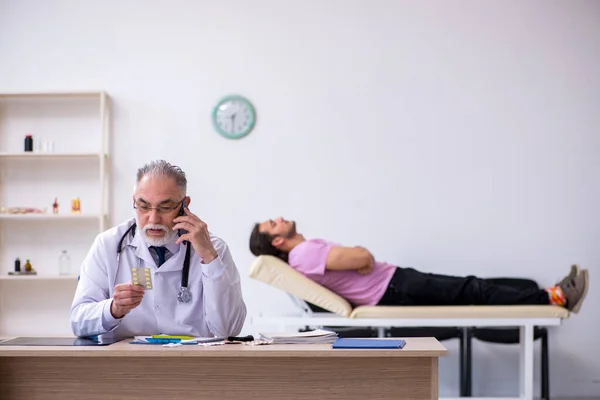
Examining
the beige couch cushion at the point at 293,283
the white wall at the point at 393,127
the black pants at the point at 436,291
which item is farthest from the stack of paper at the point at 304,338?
the white wall at the point at 393,127

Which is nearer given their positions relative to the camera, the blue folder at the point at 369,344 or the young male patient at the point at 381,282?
the blue folder at the point at 369,344

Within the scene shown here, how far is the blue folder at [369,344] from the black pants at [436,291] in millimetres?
2224

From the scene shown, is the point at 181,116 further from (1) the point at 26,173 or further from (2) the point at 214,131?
(1) the point at 26,173

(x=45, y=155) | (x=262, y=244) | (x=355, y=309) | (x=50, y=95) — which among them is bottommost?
(x=355, y=309)

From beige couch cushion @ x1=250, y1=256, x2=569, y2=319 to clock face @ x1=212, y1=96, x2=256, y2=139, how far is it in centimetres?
137

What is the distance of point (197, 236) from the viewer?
256cm

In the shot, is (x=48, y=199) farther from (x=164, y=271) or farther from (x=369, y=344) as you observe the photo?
(x=369, y=344)

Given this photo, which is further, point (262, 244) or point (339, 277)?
point (262, 244)

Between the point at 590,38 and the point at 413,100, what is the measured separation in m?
1.21

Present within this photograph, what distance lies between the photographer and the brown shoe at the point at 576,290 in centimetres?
439

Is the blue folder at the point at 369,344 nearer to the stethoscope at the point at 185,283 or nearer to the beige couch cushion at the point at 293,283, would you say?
the stethoscope at the point at 185,283

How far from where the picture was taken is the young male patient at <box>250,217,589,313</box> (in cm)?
449

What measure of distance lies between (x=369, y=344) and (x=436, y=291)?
7.69ft

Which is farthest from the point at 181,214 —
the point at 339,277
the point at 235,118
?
the point at 235,118
